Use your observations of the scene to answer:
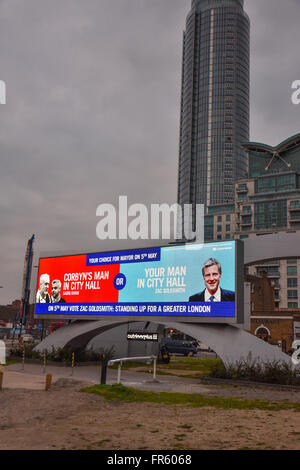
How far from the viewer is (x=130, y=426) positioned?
38.2ft

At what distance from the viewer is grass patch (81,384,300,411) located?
1551 cm

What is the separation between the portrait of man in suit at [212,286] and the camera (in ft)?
78.6

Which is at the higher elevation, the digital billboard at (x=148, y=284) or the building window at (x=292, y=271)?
the building window at (x=292, y=271)

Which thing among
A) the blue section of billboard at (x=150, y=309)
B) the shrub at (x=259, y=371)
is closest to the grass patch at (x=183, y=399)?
the shrub at (x=259, y=371)

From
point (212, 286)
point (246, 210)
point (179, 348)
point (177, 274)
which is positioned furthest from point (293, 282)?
point (212, 286)

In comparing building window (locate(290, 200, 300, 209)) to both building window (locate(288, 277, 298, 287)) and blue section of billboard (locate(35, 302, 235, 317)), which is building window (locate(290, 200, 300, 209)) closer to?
building window (locate(288, 277, 298, 287))

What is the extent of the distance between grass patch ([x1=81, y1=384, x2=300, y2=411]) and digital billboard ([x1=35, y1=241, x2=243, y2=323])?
679 centimetres

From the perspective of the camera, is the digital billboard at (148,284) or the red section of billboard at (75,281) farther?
the red section of billboard at (75,281)

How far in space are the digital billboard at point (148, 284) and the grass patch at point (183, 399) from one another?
679 centimetres

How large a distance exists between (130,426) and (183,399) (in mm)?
5539

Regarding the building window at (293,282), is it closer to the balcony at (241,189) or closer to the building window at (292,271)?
the building window at (292,271)

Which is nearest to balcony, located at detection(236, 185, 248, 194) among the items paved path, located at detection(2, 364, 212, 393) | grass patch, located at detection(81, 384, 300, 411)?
paved path, located at detection(2, 364, 212, 393)

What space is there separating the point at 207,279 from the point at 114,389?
9.05m
